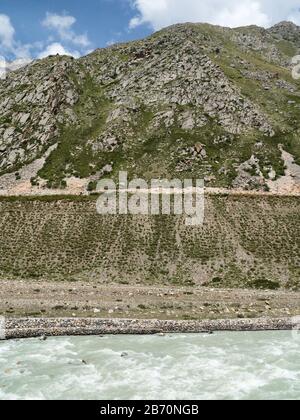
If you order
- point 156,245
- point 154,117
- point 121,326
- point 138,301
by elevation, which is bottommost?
point 121,326

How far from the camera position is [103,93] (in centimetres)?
11725

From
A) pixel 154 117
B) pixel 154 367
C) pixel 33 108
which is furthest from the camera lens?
pixel 33 108

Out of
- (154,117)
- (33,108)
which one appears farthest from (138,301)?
(33,108)

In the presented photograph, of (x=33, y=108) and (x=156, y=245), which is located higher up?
(x=33, y=108)

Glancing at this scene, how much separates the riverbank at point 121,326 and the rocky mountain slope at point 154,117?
4261cm

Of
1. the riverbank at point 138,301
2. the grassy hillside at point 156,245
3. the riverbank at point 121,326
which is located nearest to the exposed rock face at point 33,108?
the grassy hillside at point 156,245

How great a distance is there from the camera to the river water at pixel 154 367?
2805 centimetres

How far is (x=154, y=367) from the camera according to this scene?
105 ft

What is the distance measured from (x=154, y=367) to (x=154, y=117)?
78.1 meters

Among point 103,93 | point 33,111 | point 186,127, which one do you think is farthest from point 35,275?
point 103,93

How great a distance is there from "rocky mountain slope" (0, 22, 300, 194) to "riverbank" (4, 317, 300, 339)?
4261 cm

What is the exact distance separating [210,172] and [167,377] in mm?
60192

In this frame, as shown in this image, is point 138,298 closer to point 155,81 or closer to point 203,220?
point 203,220

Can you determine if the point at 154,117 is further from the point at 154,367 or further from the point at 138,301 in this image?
the point at 154,367
